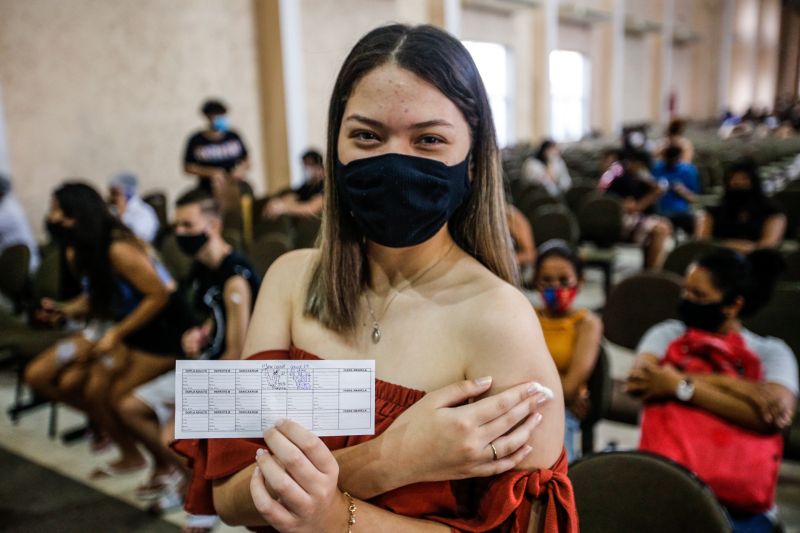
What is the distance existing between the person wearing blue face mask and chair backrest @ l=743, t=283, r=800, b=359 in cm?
488

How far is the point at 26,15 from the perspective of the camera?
6.94m

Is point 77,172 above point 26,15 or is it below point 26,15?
below

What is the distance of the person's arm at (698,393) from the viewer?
6.45 feet

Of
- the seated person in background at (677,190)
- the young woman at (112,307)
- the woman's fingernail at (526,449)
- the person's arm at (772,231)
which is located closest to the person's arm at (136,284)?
the young woman at (112,307)

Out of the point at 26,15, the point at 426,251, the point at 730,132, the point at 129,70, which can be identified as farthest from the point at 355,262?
the point at 730,132

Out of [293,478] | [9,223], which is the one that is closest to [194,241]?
[293,478]

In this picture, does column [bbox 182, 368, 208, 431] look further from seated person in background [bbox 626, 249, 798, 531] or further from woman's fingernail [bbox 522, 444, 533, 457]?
seated person in background [bbox 626, 249, 798, 531]

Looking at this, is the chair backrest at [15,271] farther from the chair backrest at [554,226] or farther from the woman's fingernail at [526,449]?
the woman's fingernail at [526,449]

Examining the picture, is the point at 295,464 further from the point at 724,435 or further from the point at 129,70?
the point at 129,70

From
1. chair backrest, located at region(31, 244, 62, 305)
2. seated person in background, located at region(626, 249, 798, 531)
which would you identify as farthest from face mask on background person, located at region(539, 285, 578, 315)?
chair backrest, located at region(31, 244, 62, 305)

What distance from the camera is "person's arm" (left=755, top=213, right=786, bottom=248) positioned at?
14.2ft

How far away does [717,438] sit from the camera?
2.00 m

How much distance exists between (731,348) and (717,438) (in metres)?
0.33

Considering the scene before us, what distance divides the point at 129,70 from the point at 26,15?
1311 mm
